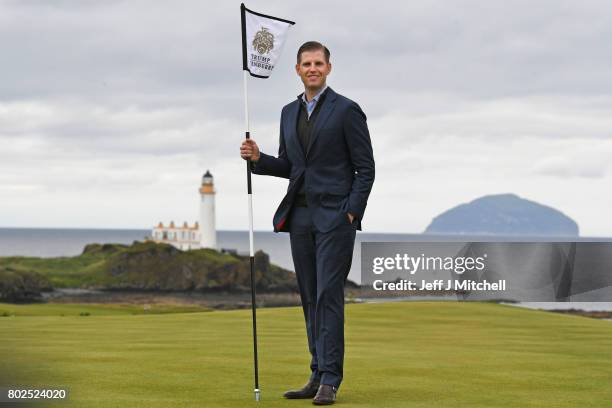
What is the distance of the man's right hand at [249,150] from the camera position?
25.9 feet

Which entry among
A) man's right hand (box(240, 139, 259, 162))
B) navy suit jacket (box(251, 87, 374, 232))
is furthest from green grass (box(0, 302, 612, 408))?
man's right hand (box(240, 139, 259, 162))

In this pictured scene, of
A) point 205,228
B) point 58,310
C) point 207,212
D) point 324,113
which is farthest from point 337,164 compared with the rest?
point 205,228

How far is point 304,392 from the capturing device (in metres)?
7.79

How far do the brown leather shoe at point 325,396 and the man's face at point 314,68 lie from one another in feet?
8.09

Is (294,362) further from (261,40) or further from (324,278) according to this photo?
(261,40)

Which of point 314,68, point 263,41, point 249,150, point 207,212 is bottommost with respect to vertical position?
point 249,150

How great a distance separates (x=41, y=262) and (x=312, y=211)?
11837 cm

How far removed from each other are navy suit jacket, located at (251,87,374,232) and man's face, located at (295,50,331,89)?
0.14m

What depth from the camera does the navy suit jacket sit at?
7613mm

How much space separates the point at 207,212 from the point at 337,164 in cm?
10679

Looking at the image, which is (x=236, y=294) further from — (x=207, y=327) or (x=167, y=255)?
(x=207, y=327)

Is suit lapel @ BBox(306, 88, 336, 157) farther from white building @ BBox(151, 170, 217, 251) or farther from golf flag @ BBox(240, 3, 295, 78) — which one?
white building @ BBox(151, 170, 217, 251)

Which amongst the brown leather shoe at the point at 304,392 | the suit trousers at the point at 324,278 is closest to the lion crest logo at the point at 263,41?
the suit trousers at the point at 324,278

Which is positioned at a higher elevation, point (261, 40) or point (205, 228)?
point (205, 228)
